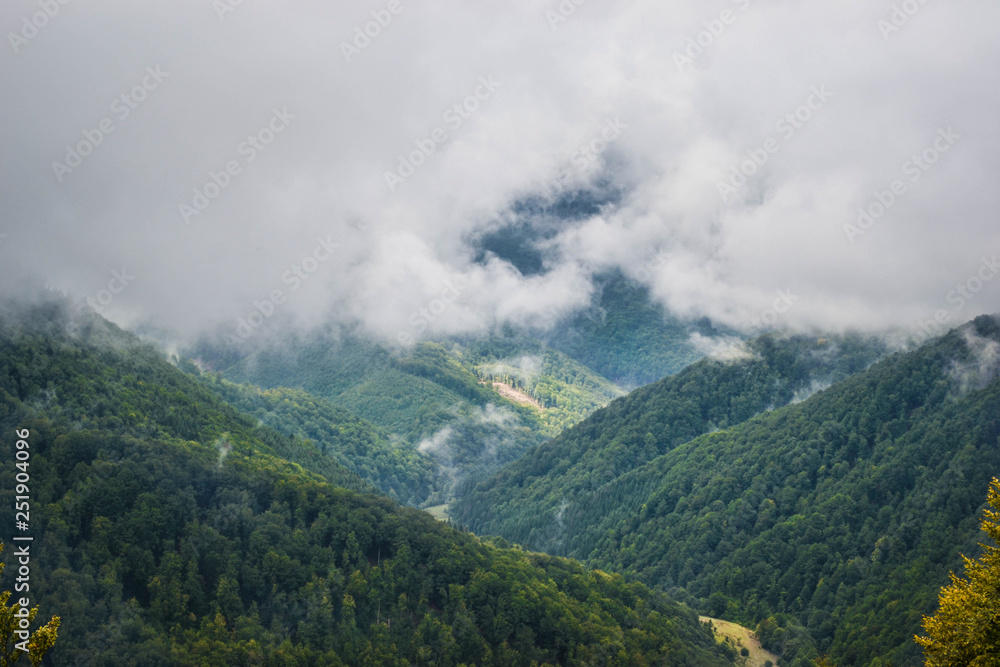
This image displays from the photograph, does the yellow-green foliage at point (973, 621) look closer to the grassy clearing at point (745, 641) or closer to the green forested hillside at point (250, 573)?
the green forested hillside at point (250, 573)

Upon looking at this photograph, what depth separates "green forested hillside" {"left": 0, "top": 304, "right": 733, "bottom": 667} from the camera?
396 ft

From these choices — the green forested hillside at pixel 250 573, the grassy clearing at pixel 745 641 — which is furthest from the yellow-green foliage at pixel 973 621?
the grassy clearing at pixel 745 641

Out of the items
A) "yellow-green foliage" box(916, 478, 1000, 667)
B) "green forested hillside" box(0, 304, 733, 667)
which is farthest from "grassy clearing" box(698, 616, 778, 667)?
"yellow-green foliage" box(916, 478, 1000, 667)

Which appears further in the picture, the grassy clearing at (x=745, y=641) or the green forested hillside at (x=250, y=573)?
the grassy clearing at (x=745, y=641)

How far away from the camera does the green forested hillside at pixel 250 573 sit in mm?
120688

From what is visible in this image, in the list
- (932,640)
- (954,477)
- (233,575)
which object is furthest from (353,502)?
(954,477)

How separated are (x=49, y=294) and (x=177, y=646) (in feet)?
402

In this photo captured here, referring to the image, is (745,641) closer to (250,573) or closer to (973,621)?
(250,573)

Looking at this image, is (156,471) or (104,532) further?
(156,471)

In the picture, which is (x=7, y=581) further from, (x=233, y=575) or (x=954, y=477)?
(x=954, y=477)

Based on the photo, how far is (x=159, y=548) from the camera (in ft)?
435

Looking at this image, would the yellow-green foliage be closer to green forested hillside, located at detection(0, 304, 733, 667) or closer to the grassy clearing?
green forested hillside, located at detection(0, 304, 733, 667)

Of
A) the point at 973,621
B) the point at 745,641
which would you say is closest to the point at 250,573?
the point at 973,621

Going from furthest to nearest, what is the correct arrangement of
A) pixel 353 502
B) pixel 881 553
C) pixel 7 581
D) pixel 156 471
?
pixel 881 553
pixel 353 502
pixel 156 471
pixel 7 581
